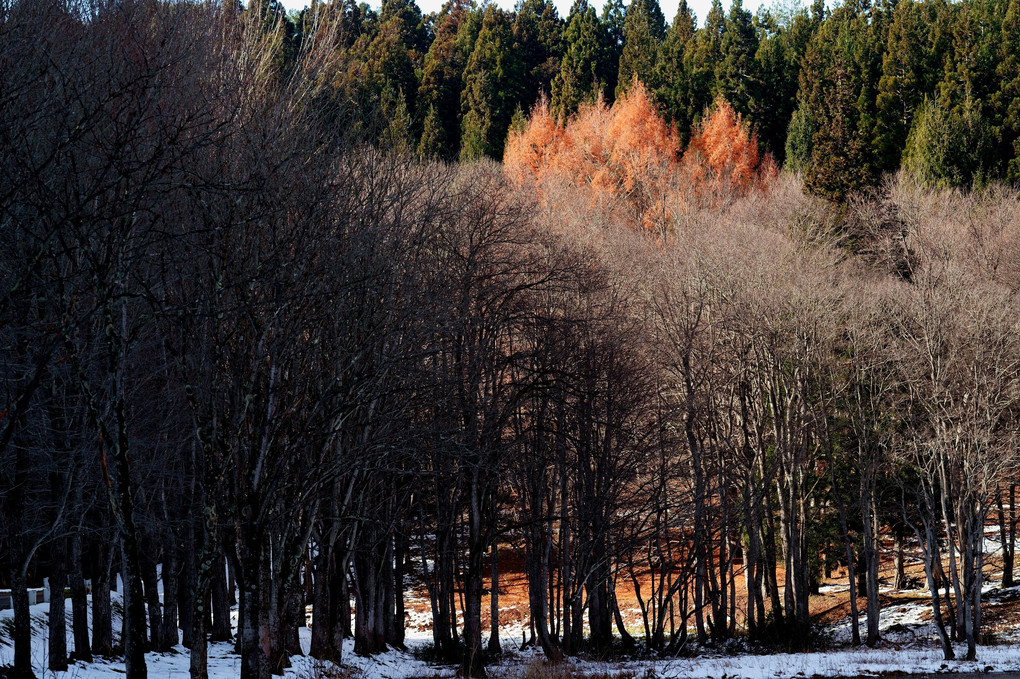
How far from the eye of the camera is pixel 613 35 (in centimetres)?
7225

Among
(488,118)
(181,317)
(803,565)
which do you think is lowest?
(803,565)

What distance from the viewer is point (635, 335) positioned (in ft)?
74.8

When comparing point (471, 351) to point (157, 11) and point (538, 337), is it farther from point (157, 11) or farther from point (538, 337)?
point (157, 11)

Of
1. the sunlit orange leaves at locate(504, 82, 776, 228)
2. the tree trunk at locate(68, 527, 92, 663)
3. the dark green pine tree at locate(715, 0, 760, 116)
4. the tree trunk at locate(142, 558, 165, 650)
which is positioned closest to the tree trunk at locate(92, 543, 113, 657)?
the tree trunk at locate(68, 527, 92, 663)

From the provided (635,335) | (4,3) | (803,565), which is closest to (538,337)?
(635,335)

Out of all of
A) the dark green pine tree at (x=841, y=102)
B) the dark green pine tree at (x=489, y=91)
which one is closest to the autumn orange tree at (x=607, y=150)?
the dark green pine tree at (x=489, y=91)

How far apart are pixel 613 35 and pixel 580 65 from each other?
957cm

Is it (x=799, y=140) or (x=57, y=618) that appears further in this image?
(x=799, y=140)

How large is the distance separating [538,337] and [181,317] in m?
11.5

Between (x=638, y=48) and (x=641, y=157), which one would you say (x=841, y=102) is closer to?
(x=641, y=157)

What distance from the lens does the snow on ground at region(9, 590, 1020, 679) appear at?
15852 mm

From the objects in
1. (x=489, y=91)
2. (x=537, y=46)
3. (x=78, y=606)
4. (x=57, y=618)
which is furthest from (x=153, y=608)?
(x=537, y=46)

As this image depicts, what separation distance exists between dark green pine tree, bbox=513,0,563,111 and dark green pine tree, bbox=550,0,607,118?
3.11 feet

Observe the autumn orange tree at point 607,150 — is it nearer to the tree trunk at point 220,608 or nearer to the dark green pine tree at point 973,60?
the dark green pine tree at point 973,60
